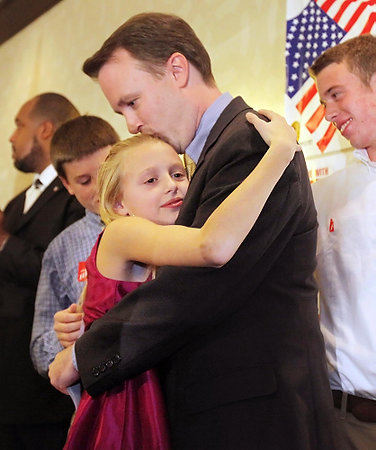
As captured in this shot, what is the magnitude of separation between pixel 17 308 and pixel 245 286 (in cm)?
175

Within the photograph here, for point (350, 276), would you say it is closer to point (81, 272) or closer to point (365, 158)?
point (365, 158)

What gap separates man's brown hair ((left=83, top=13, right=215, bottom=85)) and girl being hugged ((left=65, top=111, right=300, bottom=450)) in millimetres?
216

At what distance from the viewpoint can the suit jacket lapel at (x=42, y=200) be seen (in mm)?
3045

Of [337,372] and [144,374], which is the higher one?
[144,374]

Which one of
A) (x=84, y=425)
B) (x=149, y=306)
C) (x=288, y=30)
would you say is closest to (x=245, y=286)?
(x=149, y=306)

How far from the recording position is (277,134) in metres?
1.37

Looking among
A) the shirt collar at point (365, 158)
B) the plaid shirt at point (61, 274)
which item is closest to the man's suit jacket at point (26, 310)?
the plaid shirt at point (61, 274)

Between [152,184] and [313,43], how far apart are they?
4.83 ft

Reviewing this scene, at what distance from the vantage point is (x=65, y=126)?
9.16 ft

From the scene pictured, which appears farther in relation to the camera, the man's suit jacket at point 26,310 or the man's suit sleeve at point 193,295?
the man's suit jacket at point 26,310

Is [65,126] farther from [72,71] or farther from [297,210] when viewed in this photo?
[72,71]

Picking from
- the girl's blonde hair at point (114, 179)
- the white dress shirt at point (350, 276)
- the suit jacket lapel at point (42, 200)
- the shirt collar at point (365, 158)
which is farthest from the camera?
the suit jacket lapel at point (42, 200)

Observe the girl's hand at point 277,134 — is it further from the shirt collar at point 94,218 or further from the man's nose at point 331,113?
the shirt collar at point 94,218

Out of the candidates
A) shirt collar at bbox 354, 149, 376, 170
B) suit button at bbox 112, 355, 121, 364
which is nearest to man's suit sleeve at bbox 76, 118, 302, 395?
suit button at bbox 112, 355, 121, 364
